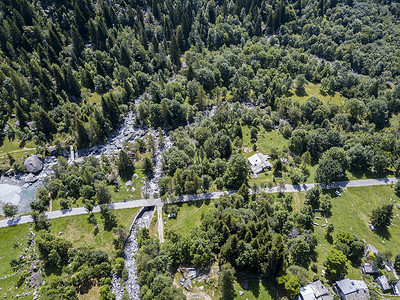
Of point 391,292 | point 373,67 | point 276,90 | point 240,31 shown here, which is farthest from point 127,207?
point 373,67

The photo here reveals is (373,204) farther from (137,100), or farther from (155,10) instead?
(155,10)

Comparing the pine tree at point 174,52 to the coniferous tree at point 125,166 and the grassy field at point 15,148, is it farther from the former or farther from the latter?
the grassy field at point 15,148

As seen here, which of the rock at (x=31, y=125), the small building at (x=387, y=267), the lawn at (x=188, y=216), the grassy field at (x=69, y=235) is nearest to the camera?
the small building at (x=387, y=267)

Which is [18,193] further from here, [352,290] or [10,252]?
[352,290]

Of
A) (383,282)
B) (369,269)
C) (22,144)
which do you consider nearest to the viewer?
(383,282)

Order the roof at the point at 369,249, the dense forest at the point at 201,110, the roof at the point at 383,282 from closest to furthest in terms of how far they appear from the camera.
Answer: the roof at the point at 383,282 → the dense forest at the point at 201,110 → the roof at the point at 369,249

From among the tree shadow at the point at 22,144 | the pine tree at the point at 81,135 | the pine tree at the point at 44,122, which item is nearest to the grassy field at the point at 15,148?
the tree shadow at the point at 22,144

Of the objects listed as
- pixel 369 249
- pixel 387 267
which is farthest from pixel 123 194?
pixel 387 267
